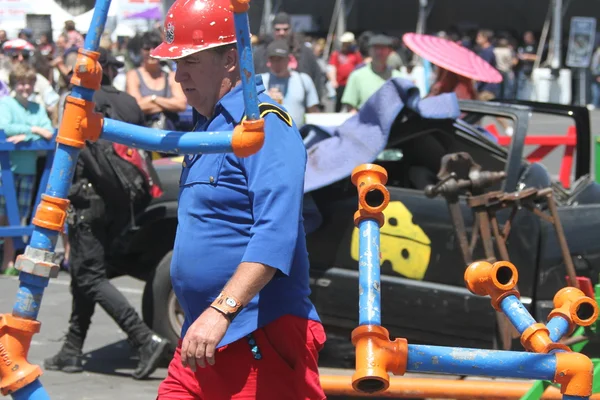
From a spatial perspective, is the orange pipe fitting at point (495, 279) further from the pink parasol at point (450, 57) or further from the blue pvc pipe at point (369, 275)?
the pink parasol at point (450, 57)

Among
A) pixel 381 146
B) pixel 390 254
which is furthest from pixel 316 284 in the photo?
pixel 381 146

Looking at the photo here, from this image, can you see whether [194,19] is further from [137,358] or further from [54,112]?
[54,112]

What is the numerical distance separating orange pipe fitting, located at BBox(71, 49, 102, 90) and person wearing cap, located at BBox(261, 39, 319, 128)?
6.21 metres

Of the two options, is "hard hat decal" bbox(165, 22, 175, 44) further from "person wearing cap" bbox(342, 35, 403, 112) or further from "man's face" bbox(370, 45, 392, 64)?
"man's face" bbox(370, 45, 392, 64)

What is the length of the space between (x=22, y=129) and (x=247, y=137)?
667cm

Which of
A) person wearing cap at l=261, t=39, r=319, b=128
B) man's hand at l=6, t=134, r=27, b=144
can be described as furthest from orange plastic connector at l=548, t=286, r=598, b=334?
man's hand at l=6, t=134, r=27, b=144

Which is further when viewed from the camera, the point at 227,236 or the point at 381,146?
the point at 381,146

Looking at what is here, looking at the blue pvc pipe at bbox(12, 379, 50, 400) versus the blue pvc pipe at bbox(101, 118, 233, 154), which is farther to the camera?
the blue pvc pipe at bbox(12, 379, 50, 400)

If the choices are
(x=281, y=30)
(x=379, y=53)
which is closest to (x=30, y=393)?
(x=379, y=53)

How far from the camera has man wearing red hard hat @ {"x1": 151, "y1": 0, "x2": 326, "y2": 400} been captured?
2.88 m

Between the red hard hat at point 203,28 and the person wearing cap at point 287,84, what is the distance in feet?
19.5

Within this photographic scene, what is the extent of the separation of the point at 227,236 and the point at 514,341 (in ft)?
10.7

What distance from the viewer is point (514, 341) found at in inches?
230

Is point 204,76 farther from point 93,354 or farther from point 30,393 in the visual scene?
point 93,354
